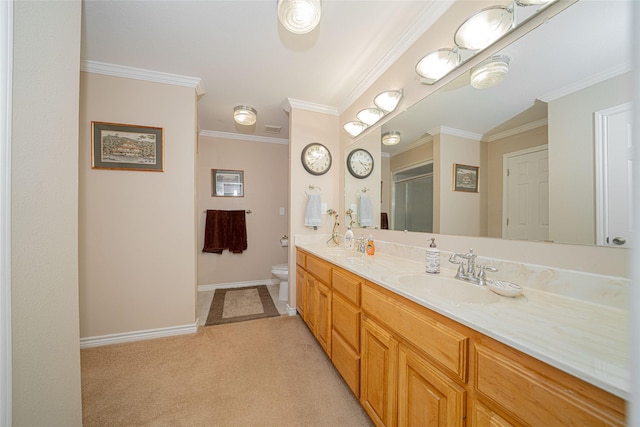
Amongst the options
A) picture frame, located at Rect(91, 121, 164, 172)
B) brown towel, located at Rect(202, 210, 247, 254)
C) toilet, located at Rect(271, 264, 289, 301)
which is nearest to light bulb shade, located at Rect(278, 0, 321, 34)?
picture frame, located at Rect(91, 121, 164, 172)

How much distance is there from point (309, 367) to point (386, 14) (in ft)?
7.93

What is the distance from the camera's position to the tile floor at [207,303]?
8.18 feet

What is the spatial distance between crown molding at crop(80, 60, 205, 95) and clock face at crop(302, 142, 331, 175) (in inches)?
46.8

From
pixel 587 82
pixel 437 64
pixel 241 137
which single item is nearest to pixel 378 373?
pixel 587 82

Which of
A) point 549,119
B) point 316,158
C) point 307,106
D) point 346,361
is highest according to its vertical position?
point 307,106

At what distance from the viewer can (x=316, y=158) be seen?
8.43 ft

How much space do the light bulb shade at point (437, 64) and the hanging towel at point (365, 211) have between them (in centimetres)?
107

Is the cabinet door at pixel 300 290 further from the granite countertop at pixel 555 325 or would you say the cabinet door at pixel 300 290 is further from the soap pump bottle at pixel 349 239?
the granite countertop at pixel 555 325

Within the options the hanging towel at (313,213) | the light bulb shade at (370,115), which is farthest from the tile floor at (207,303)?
the light bulb shade at (370,115)

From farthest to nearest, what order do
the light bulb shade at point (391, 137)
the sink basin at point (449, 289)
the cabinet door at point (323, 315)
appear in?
the light bulb shade at point (391, 137)
the cabinet door at point (323, 315)
the sink basin at point (449, 289)

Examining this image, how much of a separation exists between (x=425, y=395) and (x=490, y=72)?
4.85ft

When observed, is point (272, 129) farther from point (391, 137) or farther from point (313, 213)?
point (391, 137)

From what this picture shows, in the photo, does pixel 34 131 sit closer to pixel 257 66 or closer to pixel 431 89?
pixel 257 66

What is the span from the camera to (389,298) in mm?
1056
